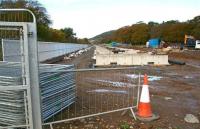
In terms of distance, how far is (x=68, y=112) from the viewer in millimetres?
8016

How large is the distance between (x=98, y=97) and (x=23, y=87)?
476 centimetres

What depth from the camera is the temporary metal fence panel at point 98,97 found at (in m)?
7.55

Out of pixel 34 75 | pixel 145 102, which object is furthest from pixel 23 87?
pixel 145 102

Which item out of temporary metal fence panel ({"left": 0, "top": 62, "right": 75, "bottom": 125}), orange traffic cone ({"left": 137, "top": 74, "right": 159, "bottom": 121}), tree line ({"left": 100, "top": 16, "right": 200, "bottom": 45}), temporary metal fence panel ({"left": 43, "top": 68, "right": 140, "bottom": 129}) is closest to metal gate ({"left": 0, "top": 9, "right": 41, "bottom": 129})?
temporary metal fence panel ({"left": 0, "top": 62, "right": 75, "bottom": 125})

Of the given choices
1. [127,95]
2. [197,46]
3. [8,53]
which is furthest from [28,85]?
[197,46]

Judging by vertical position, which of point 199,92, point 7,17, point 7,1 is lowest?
point 199,92

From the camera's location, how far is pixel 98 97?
1018 cm

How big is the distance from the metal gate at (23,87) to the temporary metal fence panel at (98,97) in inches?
19.6

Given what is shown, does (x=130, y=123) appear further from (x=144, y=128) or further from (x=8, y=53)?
(x=8, y=53)

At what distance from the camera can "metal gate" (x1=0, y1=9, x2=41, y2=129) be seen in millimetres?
5512

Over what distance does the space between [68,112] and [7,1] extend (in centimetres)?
2623

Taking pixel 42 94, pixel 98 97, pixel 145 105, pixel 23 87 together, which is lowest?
pixel 98 97

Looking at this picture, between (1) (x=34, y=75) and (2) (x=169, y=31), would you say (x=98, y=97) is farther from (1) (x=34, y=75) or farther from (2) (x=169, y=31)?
(2) (x=169, y=31)

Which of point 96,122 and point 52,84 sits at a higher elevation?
point 52,84
